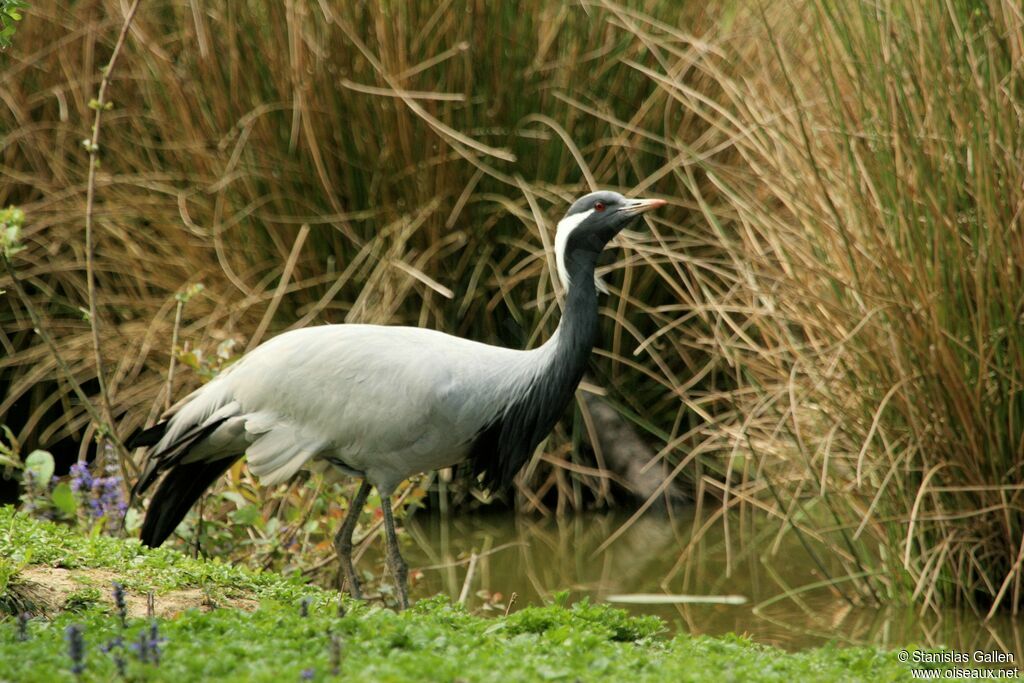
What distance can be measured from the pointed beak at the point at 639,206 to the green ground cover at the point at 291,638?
5.73 ft

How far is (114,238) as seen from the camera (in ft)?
27.1

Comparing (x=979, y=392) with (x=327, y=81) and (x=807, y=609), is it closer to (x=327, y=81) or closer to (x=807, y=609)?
(x=807, y=609)

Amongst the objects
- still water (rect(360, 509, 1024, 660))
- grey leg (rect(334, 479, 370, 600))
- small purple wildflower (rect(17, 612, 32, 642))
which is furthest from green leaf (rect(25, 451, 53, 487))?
small purple wildflower (rect(17, 612, 32, 642))

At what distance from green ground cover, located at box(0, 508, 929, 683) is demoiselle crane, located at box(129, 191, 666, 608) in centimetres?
62

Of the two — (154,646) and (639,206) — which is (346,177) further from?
(154,646)

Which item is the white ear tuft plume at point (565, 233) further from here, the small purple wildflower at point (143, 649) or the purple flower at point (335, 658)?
the small purple wildflower at point (143, 649)

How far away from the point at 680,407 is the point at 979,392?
106 inches

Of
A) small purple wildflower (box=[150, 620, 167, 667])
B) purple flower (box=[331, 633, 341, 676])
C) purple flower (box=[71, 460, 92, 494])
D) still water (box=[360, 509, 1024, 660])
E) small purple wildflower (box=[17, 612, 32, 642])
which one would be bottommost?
still water (box=[360, 509, 1024, 660])

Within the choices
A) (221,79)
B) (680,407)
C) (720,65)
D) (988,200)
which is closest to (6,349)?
(221,79)

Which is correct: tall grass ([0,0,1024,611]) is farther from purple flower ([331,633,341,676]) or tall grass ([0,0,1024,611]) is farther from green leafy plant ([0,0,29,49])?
purple flower ([331,633,341,676])

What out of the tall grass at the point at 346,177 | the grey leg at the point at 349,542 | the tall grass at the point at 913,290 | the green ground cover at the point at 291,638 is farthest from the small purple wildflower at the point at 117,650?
the tall grass at the point at 346,177

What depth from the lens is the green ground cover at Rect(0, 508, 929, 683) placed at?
3.09 m

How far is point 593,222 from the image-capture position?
5.29m

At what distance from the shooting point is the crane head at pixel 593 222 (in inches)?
208
